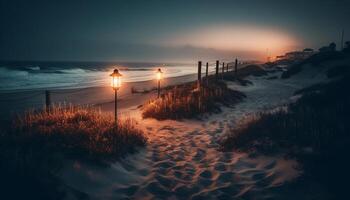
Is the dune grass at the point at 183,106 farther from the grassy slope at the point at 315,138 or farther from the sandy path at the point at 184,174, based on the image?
the grassy slope at the point at 315,138

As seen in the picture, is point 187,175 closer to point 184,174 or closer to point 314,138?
point 184,174

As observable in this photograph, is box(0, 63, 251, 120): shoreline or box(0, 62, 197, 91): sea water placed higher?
box(0, 62, 197, 91): sea water

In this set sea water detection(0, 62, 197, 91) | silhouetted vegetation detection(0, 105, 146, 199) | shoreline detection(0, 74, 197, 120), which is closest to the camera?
silhouetted vegetation detection(0, 105, 146, 199)

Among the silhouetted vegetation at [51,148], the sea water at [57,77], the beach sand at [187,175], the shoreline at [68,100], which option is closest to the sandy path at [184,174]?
the beach sand at [187,175]

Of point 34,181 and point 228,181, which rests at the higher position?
point 34,181

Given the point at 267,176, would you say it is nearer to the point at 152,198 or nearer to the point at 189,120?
the point at 152,198

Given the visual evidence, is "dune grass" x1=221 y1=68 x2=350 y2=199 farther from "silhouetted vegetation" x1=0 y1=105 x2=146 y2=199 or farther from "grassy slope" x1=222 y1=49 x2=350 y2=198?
"silhouetted vegetation" x1=0 y1=105 x2=146 y2=199

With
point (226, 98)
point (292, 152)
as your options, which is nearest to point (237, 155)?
point (292, 152)

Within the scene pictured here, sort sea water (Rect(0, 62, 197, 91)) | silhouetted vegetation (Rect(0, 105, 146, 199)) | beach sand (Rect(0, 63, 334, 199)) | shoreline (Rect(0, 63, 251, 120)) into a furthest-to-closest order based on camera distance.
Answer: sea water (Rect(0, 62, 197, 91)) < shoreline (Rect(0, 63, 251, 120)) < beach sand (Rect(0, 63, 334, 199)) < silhouetted vegetation (Rect(0, 105, 146, 199))

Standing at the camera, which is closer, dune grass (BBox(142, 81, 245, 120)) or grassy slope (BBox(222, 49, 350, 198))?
grassy slope (BBox(222, 49, 350, 198))

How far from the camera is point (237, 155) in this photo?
6953mm

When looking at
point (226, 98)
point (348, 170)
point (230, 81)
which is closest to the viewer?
point (348, 170)

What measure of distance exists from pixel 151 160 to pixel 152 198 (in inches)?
77.3

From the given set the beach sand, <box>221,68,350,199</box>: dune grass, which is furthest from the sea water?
<box>221,68,350,199</box>: dune grass
